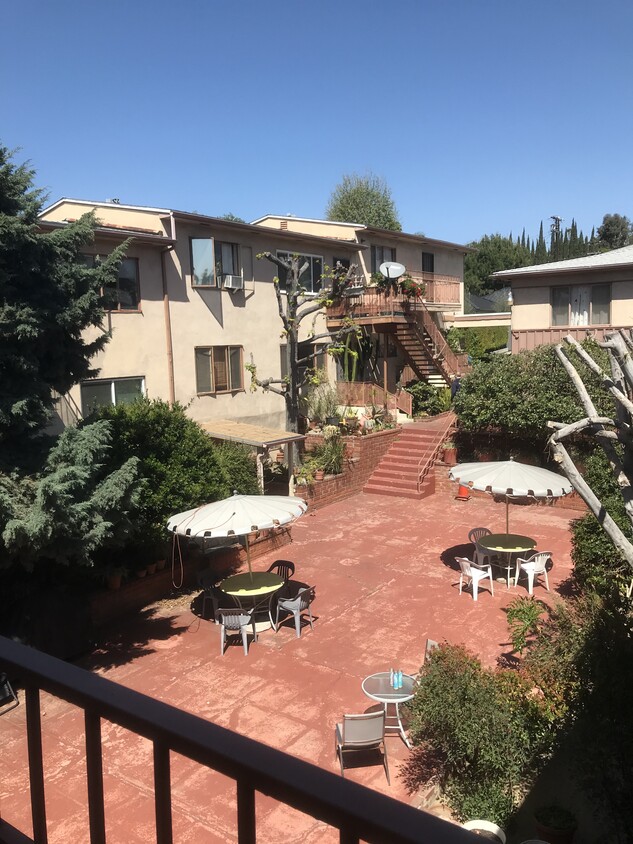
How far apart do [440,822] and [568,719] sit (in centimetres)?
605

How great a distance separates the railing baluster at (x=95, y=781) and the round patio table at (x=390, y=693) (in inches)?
269

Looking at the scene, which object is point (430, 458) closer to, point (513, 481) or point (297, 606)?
point (513, 481)

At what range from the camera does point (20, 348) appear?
9.80 metres

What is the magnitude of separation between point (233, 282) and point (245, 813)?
21.2m

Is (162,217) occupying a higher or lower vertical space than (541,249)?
lower

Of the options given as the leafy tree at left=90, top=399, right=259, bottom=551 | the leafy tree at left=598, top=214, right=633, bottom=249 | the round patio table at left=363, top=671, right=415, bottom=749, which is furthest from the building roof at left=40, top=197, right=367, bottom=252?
the leafy tree at left=598, top=214, right=633, bottom=249

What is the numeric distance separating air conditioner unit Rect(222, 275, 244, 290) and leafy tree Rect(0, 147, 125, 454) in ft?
35.5

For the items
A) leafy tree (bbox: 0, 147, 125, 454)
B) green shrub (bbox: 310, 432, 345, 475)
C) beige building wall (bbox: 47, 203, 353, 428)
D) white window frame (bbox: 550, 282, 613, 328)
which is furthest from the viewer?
white window frame (bbox: 550, 282, 613, 328)

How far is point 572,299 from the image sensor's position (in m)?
23.8

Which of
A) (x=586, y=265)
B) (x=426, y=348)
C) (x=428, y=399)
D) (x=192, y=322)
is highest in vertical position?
(x=586, y=265)

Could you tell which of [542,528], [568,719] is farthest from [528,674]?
[542,528]

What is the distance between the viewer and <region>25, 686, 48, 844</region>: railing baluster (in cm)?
198

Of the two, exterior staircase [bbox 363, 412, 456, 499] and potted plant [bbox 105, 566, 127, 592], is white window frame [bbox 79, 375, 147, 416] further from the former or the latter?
exterior staircase [bbox 363, 412, 456, 499]

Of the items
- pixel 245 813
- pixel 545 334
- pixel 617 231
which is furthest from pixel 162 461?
pixel 617 231
